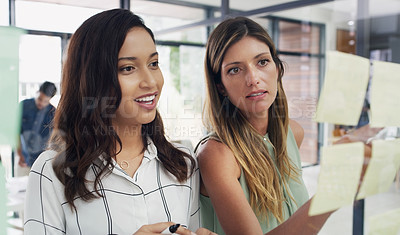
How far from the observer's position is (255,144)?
0.55m

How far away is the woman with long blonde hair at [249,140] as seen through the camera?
50 cm

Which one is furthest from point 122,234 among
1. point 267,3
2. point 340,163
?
point 267,3

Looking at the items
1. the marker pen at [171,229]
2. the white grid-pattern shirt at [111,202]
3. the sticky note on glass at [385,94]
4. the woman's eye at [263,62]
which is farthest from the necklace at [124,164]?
the sticky note on glass at [385,94]

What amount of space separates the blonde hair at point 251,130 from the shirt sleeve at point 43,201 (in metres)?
0.25

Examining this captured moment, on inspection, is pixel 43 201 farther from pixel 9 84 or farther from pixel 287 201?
pixel 287 201

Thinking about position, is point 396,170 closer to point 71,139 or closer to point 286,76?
point 286,76

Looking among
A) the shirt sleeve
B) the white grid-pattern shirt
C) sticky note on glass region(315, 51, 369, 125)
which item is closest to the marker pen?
the white grid-pattern shirt

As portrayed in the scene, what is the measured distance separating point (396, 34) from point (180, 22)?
387mm

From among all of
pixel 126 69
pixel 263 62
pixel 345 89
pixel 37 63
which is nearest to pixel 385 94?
pixel 345 89

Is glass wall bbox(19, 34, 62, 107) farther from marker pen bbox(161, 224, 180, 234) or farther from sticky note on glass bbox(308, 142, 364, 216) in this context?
sticky note on glass bbox(308, 142, 364, 216)

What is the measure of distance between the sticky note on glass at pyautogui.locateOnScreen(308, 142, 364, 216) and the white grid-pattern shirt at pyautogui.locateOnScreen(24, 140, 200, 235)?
0.71 ft

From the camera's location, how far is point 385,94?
45 cm

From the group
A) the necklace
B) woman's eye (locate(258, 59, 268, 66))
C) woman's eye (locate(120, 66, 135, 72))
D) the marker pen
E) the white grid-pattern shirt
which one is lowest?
the marker pen

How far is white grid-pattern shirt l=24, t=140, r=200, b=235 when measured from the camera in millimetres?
475
